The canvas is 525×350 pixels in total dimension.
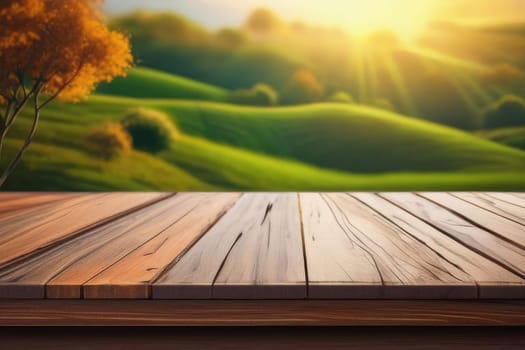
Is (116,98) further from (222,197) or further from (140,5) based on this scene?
(222,197)

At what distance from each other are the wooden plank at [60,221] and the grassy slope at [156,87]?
2.90 m

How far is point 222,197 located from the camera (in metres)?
2.22

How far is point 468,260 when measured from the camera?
1063 mm

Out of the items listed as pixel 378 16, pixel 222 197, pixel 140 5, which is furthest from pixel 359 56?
pixel 222 197

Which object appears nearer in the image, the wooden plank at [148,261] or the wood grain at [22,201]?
the wooden plank at [148,261]

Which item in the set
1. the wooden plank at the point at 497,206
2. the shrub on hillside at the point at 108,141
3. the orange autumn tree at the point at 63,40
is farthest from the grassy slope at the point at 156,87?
the wooden plank at the point at 497,206

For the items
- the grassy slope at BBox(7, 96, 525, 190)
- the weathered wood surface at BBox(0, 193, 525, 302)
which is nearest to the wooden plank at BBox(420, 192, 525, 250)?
the weathered wood surface at BBox(0, 193, 525, 302)

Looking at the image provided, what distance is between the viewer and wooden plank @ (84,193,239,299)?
0.87 m

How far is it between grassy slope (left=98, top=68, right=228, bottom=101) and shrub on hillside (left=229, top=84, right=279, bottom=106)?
24 cm

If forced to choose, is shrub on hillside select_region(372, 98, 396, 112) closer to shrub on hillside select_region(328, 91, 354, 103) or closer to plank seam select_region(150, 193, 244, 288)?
shrub on hillside select_region(328, 91, 354, 103)

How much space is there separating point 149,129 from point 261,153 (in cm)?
110

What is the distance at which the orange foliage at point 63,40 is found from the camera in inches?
107

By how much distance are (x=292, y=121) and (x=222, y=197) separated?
328 centimetres

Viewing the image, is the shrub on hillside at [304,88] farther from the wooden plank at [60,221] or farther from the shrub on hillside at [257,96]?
the wooden plank at [60,221]
